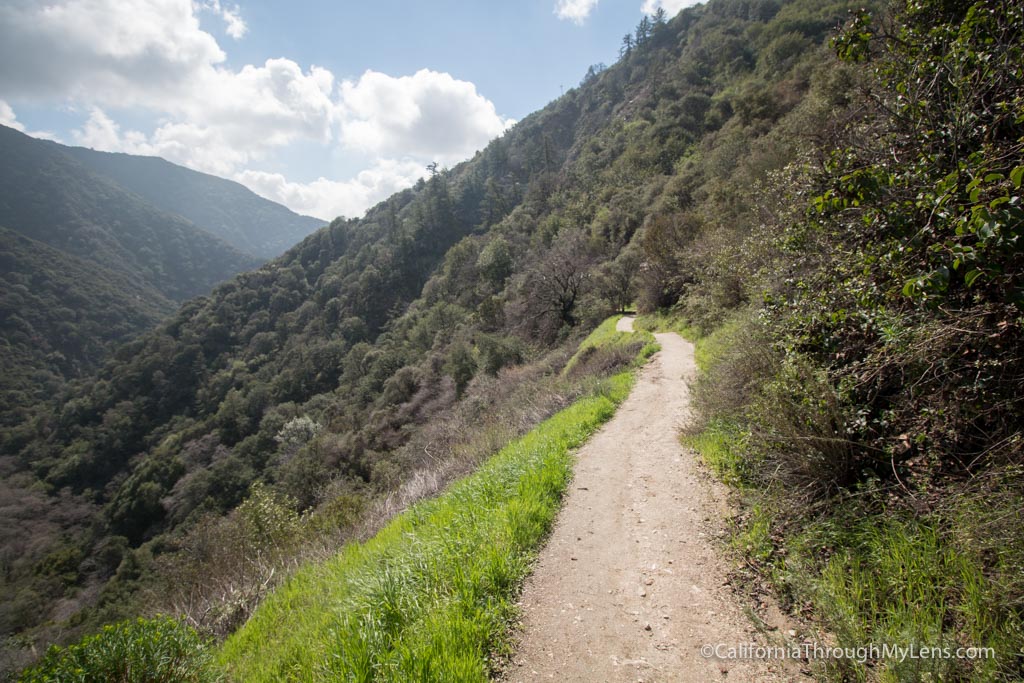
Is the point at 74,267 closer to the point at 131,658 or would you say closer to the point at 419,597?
the point at 131,658

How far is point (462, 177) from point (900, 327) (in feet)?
412

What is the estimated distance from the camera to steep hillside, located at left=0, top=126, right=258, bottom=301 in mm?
145125

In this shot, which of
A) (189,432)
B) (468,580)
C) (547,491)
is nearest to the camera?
(468,580)

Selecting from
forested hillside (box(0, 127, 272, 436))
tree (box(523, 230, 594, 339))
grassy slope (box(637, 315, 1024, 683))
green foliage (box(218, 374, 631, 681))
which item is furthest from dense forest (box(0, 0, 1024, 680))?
forested hillside (box(0, 127, 272, 436))

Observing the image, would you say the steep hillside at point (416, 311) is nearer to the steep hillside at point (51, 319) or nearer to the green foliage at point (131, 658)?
the green foliage at point (131, 658)

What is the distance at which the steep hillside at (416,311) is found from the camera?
→ 20344mm

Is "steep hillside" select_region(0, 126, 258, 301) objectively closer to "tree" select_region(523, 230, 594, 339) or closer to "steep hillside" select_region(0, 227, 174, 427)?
"steep hillside" select_region(0, 227, 174, 427)

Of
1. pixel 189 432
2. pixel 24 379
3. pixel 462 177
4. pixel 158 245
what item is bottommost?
pixel 189 432

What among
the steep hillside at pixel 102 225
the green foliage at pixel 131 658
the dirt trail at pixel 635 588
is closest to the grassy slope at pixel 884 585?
the dirt trail at pixel 635 588

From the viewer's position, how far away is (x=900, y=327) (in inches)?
122

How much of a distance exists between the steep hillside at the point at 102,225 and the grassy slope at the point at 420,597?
179997 mm

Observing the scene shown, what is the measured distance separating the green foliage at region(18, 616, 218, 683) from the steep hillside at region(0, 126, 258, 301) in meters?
180

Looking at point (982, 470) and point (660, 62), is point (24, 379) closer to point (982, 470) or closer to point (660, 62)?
point (982, 470)

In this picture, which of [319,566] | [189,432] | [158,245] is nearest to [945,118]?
[319,566]
